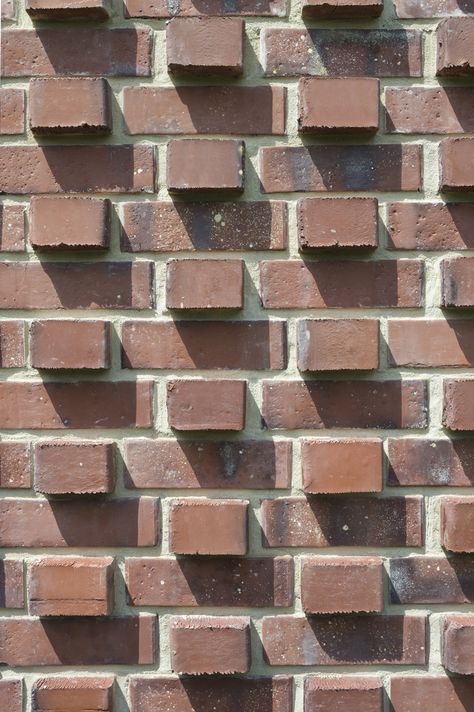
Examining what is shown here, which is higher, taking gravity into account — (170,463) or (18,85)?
(18,85)

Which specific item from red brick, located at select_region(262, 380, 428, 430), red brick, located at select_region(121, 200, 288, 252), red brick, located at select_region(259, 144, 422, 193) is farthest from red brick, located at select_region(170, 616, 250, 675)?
red brick, located at select_region(259, 144, 422, 193)

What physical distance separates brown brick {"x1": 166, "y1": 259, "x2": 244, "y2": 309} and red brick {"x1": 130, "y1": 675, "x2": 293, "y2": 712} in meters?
0.60

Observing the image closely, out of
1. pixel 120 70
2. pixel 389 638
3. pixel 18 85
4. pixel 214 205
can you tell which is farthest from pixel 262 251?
pixel 389 638

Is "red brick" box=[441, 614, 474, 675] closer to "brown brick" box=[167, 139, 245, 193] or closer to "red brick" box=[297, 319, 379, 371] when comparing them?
"red brick" box=[297, 319, 379, 371]

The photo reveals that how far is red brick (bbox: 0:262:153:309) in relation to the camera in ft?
3.99

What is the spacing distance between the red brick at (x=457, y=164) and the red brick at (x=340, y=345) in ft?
0.84

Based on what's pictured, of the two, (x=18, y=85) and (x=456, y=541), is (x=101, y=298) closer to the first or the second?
(x=18, y=85)

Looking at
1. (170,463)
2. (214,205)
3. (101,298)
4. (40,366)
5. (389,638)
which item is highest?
(214,205)

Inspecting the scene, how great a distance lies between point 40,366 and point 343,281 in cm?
50

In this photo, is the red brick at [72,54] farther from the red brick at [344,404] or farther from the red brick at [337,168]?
the red brick at [344,404]

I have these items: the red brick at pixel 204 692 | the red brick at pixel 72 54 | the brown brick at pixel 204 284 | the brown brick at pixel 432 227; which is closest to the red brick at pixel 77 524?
the red brick at pixel 204 692

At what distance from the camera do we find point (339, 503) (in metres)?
1.21

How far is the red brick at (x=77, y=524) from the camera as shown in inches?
47.6

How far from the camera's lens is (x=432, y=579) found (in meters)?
1.21
